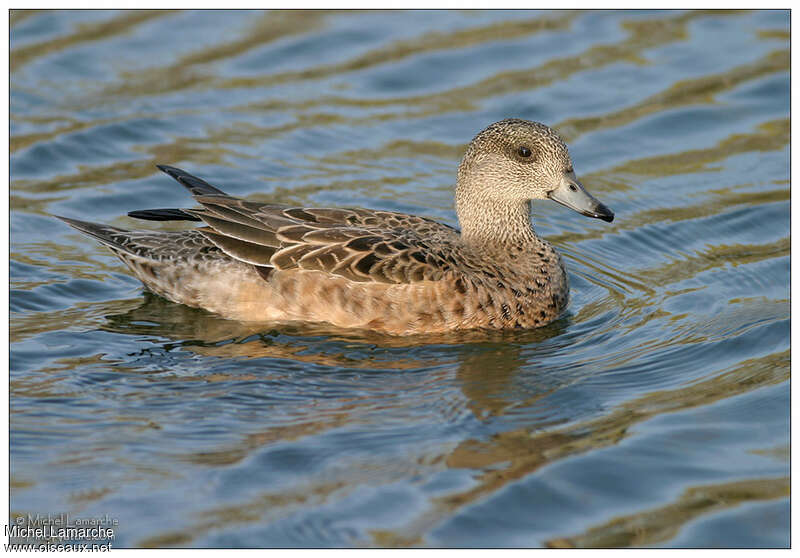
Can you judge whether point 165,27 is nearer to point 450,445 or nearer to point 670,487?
point 450,445

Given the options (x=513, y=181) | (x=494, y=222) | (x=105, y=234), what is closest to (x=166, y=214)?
(x=105, y=234)

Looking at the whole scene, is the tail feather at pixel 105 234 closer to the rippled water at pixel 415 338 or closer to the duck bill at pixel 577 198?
the rippled water at pixel 415 338

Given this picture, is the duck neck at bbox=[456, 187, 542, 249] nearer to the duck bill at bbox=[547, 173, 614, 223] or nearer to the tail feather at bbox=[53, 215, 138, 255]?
the duck bill at bbox=[547, 173, 614, 223]

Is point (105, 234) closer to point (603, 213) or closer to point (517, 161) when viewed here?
point (517, 161)

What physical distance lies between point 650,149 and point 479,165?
3.43 metres

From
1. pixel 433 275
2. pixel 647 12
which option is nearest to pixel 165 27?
pixel 647 12

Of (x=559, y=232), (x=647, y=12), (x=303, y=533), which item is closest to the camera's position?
(x=303, y=533)

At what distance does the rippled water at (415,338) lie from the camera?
6336 millimetres

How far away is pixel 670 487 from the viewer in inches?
255

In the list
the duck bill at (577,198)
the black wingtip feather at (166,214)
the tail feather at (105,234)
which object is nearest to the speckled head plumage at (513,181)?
the duck bill at (577,198)

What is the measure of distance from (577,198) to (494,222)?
660 millimetres

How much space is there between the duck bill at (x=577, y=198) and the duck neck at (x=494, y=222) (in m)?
0.34

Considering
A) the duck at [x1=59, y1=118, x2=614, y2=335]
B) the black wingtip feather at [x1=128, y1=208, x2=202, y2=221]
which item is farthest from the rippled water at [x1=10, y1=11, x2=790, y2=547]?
the black wingtip feather at [x1=128, y1=208, x2=202, y2=221]

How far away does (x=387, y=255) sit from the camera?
840cm
